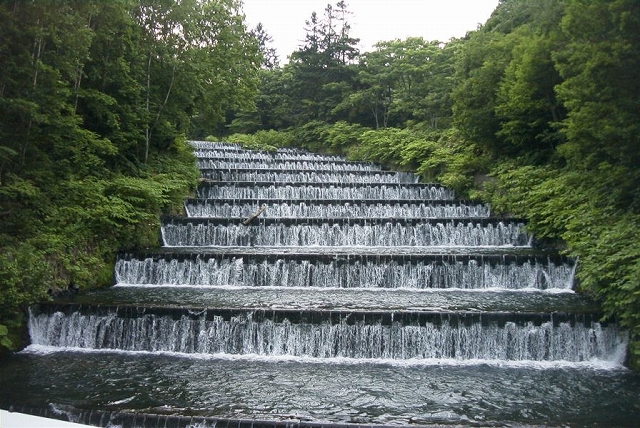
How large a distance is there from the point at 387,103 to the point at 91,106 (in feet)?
100

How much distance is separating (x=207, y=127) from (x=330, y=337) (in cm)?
1765

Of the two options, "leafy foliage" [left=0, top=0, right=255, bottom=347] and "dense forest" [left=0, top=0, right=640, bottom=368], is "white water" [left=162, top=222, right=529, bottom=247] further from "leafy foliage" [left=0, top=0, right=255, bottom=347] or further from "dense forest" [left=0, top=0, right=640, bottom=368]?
"leafy foliage" [left=0, top=0, right=255, bottom=347]

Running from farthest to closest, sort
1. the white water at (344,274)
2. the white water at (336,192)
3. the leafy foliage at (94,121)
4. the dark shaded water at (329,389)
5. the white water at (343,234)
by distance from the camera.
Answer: the white water at (336,192) < the white water at (343,234) < the white water at (344,274) < the leafy foliage at (94,121) < the dark shaded water at (329,389)

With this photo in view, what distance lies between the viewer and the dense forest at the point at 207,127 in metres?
12.4

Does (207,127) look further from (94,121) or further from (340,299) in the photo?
(340,299)

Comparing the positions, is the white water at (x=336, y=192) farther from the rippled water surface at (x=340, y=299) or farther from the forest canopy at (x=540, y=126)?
the rippled water surface at (x=340, y=299)

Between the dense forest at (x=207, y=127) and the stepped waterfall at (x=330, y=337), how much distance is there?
42.7 inches

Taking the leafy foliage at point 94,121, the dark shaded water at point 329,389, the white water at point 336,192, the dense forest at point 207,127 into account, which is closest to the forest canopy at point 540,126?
the dense forest at point 207,127

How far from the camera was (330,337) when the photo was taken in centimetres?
1159

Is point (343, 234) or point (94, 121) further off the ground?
point (94, 121)

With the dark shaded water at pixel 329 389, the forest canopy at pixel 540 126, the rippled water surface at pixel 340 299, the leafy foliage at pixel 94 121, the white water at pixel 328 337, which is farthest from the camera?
the leafy foliage at pixel 94 121

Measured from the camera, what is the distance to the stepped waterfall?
28.7ft

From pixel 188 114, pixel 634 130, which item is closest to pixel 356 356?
pixel 634 130

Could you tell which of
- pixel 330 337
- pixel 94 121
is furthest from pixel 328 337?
pixel 94 121
